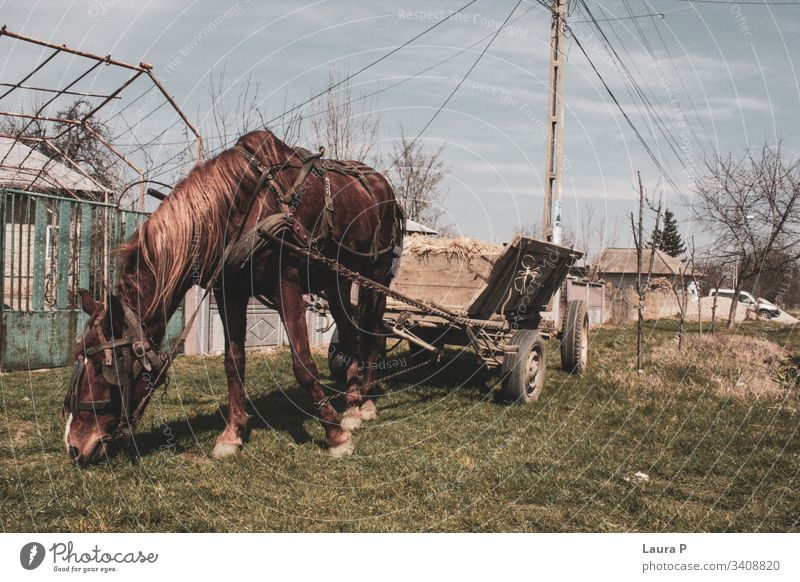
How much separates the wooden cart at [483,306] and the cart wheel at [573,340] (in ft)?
4.32

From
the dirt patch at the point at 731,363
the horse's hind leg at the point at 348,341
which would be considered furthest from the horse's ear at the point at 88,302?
the dirt patch at the point at 731,363

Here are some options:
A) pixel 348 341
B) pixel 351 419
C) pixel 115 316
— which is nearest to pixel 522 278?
pixel 348 341

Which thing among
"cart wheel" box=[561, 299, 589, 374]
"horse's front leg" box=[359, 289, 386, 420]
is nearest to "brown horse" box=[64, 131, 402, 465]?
"horse's front leg" box=[359, 289, 386, 420]

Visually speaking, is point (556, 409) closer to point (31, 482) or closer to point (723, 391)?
point (723, 391)

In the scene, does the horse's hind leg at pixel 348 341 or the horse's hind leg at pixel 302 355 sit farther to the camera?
the horse's hind leg at pixel 348 341

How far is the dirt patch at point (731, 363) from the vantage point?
730cm

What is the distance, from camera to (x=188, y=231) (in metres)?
4.12

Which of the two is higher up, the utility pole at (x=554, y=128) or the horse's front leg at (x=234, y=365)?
the utility pole at (x=554, y=128)

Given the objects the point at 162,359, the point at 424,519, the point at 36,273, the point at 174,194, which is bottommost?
the point at 424,519

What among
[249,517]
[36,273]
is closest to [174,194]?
[249,517]

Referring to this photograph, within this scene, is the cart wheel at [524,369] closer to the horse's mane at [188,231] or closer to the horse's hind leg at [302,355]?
the horse's hind leg at [302,355]

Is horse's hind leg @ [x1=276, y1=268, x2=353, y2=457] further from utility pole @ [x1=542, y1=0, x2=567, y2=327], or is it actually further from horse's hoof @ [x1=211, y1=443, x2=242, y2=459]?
utility pole @ [x1=542, y1=0, x2=567, y2=327]

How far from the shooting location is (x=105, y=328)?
4008 mm
